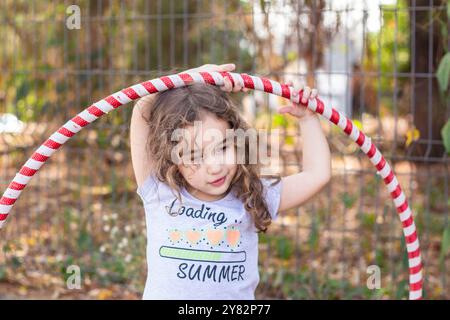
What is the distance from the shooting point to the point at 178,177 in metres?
3.12

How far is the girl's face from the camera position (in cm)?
296

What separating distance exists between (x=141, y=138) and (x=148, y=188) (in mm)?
199

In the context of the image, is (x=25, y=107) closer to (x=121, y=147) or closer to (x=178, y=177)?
(x=121, y=147)

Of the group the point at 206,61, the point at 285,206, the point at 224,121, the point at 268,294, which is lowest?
the point at 268,294

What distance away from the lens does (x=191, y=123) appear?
3.02 metres

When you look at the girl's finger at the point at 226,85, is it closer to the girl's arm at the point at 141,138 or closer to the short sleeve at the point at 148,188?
the girl's arm at the point at 141,138

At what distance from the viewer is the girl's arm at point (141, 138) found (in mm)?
3150

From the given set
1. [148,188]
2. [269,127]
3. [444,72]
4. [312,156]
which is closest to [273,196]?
[312,156]

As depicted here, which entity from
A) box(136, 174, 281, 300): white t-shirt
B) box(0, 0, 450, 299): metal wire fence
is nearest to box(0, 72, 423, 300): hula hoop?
box(136, 174, 281, 300): white t-shirt

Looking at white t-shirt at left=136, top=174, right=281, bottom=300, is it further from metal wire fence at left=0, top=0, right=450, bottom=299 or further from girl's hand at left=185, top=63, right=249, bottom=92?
metal wire fence at left=0, top=0, right=450, bottom=299

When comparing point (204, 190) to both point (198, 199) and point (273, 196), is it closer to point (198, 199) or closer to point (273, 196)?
point (198, 199)

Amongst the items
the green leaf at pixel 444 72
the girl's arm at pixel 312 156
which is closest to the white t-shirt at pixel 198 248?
the girl's arm at pixel 312 156

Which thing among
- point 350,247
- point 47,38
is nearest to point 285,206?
point 350,247
